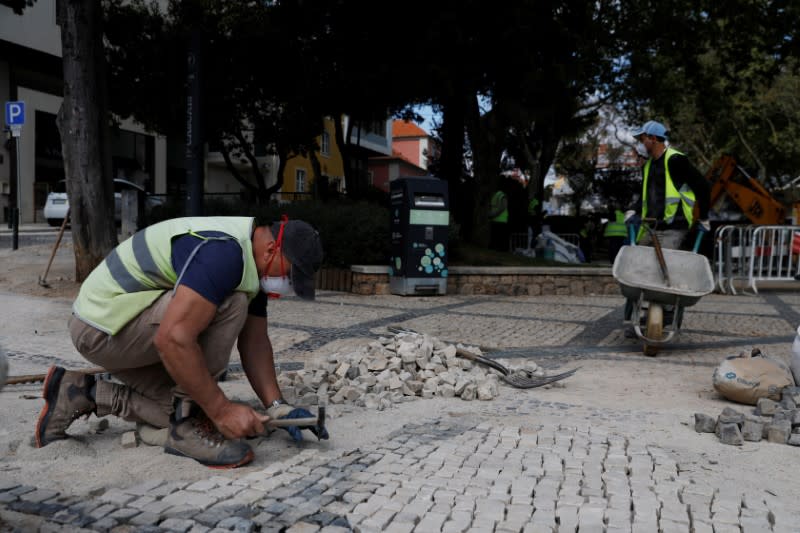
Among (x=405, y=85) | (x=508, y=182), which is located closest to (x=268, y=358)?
(x=405, y=85)

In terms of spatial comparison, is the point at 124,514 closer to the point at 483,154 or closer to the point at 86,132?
the point at 86,132

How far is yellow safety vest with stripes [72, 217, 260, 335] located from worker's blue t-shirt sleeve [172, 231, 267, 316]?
0.14 ft

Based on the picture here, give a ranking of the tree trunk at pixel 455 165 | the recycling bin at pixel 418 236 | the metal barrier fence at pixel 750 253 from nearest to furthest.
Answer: the recycling bin at pixel 418 236
the metal barrier fence at pixel 750 253
the tree trunk at pixel 455 165

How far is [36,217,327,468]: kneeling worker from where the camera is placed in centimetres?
278

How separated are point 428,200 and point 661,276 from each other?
176 inches

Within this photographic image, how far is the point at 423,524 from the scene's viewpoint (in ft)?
8.11

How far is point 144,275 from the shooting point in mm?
2990

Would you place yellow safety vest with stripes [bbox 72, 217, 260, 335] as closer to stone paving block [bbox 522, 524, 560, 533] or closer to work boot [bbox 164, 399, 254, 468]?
work boot [bbox 164, 399, 254, 468]

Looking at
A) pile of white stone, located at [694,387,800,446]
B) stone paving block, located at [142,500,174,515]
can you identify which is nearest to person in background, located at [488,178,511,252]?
pile of white stone, located at [694,387,800,446]

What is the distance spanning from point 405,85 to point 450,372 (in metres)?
8.70

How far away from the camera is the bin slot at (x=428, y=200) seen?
10.2 meters

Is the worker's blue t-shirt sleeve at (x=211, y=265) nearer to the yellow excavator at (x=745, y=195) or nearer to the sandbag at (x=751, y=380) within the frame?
→ the sandbag at (x=751, y=380)

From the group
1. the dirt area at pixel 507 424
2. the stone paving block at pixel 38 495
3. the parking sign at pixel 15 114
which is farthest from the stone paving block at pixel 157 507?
the parking sign at pixel 15 114

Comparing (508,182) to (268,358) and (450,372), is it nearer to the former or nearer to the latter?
(450,372)
